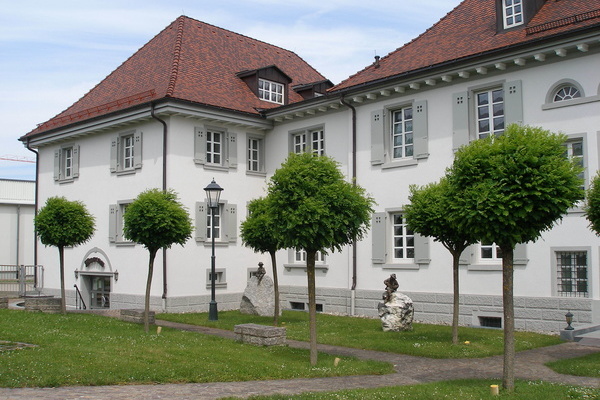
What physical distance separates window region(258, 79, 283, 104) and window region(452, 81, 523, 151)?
9.37 m

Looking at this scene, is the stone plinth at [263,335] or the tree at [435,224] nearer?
the stone plinth at [263,335]

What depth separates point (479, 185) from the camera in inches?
361

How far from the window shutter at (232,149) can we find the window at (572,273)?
11920mm

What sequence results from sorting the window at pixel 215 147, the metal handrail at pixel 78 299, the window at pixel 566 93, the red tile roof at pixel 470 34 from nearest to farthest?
the window at pixel 566 93 → the red tile roof at pixel 470 34 → the window at pixel 215 147 → the metal handrail at pixel 78 299

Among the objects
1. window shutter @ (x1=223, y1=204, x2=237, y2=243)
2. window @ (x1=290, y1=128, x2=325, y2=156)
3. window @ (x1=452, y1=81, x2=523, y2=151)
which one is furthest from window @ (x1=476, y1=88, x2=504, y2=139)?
window shutter @ (x1=223, y1=204, x2=237, y2=243)

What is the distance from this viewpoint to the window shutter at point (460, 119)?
18156 millimetres

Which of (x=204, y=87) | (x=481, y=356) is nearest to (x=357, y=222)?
(x=481, y=356)

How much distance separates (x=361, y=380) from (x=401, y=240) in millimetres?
10100

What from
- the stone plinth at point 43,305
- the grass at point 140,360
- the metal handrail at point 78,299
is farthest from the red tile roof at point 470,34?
the metal handrail at point 78,299

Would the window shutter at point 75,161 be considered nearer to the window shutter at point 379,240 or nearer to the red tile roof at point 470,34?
the red tile roof at point 470,34

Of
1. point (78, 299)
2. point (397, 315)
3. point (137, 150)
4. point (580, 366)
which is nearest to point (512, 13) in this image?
point (397, 315)

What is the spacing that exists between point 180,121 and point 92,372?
13598mm

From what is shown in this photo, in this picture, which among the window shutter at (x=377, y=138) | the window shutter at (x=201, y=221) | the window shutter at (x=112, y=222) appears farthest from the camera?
the window shutter at (x=112, y=222)

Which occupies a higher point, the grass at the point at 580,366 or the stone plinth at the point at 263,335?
the stone plinth at the point at 263,335
